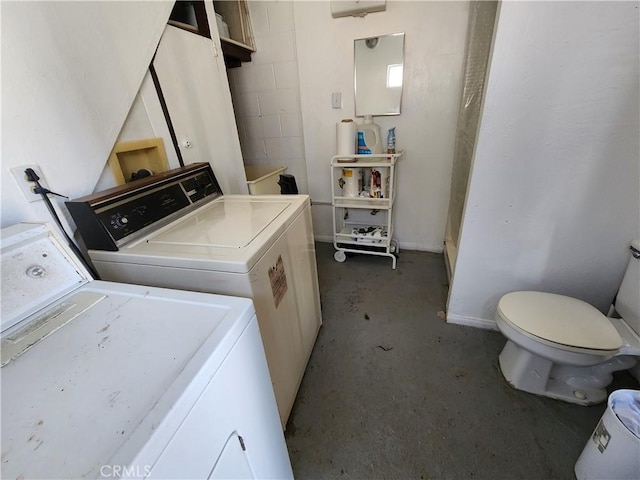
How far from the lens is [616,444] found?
0.92 metres

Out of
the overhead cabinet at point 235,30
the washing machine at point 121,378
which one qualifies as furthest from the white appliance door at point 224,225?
the overhead cabinet at point 235,30

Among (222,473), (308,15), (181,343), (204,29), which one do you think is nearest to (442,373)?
(222,473)

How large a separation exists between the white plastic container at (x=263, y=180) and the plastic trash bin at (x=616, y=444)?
2.17 meters

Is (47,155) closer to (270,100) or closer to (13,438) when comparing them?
(13,438)

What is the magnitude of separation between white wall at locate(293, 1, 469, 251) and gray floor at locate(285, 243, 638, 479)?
3.45 ft

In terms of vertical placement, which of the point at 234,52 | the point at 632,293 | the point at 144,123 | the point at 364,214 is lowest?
the point at 364,214

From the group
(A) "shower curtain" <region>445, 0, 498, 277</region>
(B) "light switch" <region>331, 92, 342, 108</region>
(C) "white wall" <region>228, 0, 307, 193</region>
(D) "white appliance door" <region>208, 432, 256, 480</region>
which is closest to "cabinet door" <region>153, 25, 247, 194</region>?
(C) "white wall" <region>228, 0, 307, 193</region>

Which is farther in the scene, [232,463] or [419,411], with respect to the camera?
[419,411]

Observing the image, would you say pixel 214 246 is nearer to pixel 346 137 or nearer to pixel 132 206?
pixel 132 206

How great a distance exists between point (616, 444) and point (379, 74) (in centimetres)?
244

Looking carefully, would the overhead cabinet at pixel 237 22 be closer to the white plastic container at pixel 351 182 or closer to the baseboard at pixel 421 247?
the white plastic container at pixel 351 182

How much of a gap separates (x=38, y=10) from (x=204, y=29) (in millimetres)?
939

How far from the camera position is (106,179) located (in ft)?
3.92

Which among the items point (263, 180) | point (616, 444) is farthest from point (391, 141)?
point (616, 444)
